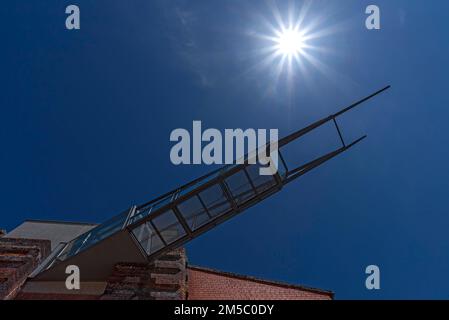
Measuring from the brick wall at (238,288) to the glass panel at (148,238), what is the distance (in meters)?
3.72

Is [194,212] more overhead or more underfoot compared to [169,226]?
more overhead

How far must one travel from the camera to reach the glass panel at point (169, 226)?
975 cm

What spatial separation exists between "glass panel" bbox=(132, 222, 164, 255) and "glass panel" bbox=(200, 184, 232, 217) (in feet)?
5.00

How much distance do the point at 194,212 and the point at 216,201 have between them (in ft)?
2.13

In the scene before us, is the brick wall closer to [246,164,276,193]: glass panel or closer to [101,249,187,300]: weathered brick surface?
[101,249,187,300]: weathered brick surface

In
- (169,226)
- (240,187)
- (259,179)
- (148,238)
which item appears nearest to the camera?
(148,238)

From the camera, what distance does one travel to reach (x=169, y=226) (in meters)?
9.91

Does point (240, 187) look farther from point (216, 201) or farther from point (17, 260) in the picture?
point (17, 260)

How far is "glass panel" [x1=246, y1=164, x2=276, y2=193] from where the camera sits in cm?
1029

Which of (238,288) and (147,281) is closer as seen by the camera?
(147,281)

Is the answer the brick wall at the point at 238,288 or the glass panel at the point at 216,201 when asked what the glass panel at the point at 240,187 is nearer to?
the glass panel at the point at 216,201

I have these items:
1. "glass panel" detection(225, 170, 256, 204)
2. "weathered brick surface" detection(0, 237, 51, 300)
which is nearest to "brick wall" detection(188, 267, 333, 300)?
"glass panel" detection(225, 170, 256, 204)

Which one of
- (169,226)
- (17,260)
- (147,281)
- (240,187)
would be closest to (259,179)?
(240,187)
